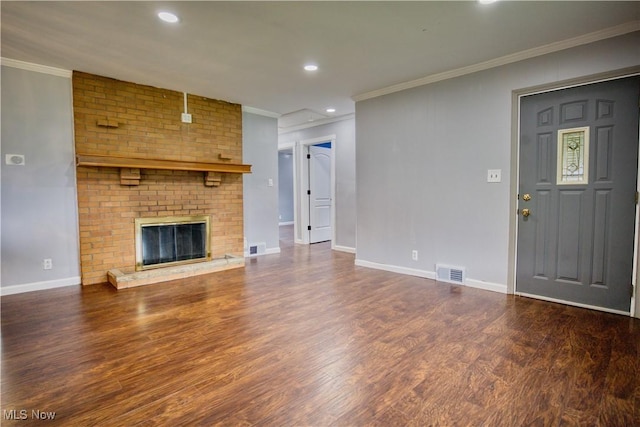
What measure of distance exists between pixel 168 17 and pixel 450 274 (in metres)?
3.77

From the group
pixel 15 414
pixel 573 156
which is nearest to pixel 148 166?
pixel 15 414

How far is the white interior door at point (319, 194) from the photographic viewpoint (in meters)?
6.89

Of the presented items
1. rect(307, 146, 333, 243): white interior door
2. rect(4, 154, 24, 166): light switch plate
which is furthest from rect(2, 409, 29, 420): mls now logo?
rect(307, 146, 333, 243): white interior door

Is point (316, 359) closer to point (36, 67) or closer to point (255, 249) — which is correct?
point (255, 249)

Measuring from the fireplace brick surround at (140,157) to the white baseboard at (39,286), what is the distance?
141mm

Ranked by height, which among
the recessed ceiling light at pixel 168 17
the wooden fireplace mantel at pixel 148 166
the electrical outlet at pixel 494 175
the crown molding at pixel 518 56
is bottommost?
the electrical outlet at pixel 494 175

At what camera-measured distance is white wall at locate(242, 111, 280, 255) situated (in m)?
5.48

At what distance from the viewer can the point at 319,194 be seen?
23.2 feet

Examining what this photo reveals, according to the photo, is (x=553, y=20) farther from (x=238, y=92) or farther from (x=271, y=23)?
(x=238, y=92)

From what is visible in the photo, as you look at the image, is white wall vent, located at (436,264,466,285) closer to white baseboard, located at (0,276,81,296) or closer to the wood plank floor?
the wood plank floor

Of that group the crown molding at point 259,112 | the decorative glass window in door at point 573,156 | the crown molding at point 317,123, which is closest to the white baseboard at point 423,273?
the decorative glass window in door at point 573,156

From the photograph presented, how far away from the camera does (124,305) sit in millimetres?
3143

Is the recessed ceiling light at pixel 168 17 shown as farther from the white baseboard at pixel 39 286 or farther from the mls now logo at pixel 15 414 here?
the white baseboard at pixel 39 286

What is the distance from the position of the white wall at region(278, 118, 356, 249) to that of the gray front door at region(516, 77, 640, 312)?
2.97 m
